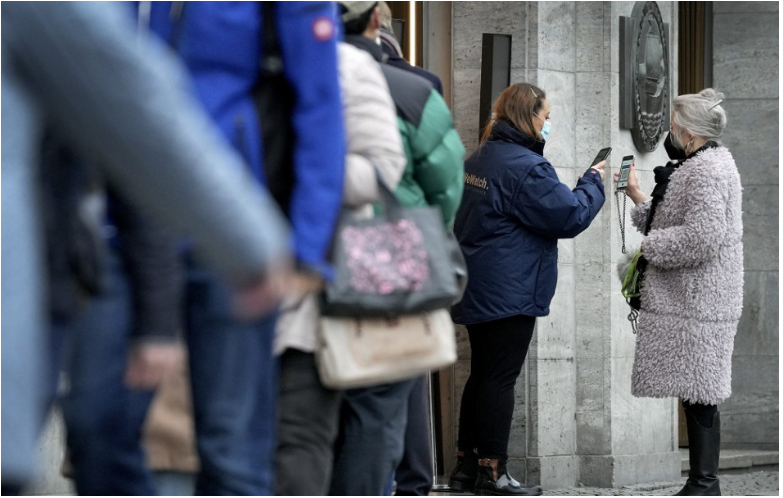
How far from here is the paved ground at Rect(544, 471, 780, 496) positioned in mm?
7520

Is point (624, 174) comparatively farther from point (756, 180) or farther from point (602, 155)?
point (756, 180)

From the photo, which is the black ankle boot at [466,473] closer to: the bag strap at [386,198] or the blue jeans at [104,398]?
the bag strap at [386,198]

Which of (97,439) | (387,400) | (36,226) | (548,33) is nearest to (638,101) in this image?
(548,33)

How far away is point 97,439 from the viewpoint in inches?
117

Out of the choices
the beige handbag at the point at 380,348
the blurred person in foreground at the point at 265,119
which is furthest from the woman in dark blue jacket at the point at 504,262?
the blurred person in foreground at the point at 265,119

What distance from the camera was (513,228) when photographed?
6777 mm

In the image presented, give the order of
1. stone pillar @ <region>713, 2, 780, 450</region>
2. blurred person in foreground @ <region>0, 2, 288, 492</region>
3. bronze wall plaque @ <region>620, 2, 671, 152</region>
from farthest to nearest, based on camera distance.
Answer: stone pillar @ <region>713, 2, 780, 450</region> → bronze wall plaque @ <region>620, 2, 671, 152</region> → blurred person in foreground @ <region>0, 2, 288, 492</region>

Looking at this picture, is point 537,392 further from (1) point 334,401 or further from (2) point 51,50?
(2) point 51,50

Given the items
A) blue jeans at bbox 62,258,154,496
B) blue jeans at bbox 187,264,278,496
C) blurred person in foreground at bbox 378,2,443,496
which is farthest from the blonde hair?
blue jeans at bbox 62,258,154,496

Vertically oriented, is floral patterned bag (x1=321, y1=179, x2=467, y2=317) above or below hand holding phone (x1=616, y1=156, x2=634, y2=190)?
below

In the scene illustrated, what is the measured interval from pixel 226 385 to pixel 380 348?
2.52ft

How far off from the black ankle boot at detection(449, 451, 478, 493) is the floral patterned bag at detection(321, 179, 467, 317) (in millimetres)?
2911

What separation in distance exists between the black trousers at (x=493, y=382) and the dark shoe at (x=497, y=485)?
8 cm

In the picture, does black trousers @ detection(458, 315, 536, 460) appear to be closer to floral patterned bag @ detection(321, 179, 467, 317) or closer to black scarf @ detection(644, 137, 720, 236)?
black scarf @ detection(644, 137, 720, 236)
